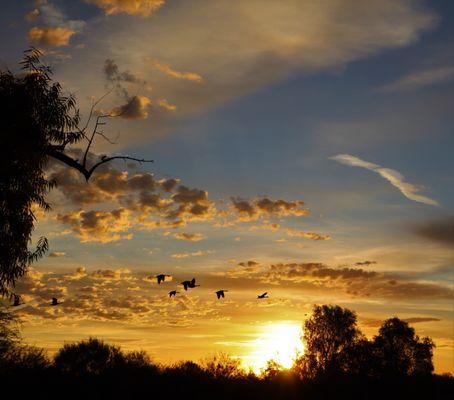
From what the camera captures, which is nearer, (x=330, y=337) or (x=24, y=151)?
(x=24, y=151)

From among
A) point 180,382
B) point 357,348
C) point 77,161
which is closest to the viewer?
point 77,161

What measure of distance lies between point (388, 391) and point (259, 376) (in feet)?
30.7

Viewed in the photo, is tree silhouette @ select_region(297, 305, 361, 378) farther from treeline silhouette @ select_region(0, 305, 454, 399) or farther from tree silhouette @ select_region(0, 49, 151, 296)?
tree silhouette @ select_region(0, 49, 151, 296)

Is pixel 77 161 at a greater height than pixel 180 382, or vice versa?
pixel 77 161

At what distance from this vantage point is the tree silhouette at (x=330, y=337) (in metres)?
74.9

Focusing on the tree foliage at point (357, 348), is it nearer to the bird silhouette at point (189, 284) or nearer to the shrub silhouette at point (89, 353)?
the shrub silhouette at point (89, 353)

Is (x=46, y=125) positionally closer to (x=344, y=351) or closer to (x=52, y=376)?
(x=52, y=376)

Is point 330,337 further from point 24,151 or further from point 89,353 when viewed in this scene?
point 24,151

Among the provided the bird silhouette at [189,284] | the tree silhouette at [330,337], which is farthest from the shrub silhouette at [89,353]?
the bird silhouette at [189,284]

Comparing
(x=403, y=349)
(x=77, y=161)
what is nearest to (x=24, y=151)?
(x=77, y=161)

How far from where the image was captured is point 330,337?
76562mm

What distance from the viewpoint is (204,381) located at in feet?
98.4

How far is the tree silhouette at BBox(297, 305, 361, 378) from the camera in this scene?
246 feet

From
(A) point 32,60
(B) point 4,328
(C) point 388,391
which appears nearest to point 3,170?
(A) point 32,60
